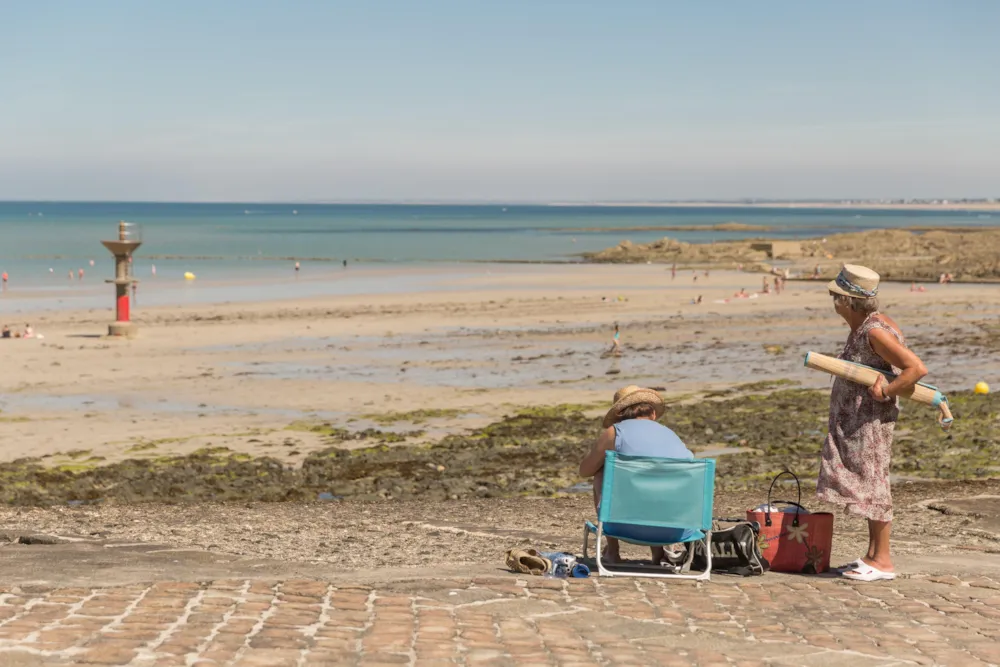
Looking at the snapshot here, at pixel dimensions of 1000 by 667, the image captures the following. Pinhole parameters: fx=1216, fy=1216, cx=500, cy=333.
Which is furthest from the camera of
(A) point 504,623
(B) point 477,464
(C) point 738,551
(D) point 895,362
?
(B) point 477,464

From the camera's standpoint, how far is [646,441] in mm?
7688

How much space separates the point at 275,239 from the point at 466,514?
91055mm

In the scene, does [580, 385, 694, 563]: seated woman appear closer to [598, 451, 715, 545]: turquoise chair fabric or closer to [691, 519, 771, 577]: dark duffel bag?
[598, 451, 715, 545]: turquoise chair fabric

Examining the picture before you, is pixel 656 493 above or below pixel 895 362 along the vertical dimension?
below

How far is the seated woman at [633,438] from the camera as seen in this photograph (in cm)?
766

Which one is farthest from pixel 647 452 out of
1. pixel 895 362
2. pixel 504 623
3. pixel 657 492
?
pixel 504 623

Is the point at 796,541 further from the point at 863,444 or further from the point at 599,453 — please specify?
the point at 599,453

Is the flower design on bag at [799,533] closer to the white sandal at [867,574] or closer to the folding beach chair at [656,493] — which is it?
the white sandal at [867,574]

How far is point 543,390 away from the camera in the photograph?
20.6 metres

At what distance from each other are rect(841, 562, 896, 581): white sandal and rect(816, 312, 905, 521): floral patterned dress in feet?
1.19

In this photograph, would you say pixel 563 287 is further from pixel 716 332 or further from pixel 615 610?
pixel 615 610

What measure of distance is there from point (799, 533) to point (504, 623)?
8.32 ft

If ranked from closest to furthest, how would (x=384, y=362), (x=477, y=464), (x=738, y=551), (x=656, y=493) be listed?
(x=656, y=493)
(x=738, y=551)
(x=477, y=464)
(x=384, y=362)

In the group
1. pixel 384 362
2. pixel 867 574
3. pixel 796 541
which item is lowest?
pixel 384 362
